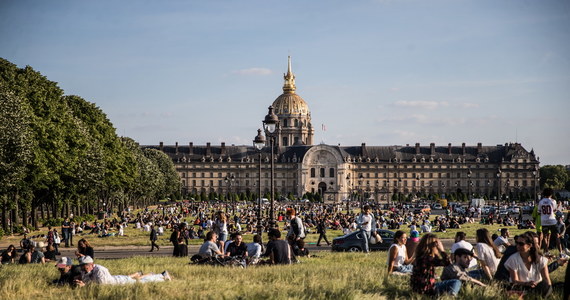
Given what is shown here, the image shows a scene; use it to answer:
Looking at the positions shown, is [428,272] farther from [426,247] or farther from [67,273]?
[67,273]

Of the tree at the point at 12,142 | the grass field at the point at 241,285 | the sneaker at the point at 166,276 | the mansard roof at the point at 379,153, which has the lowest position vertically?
the grass field at the point at 241,285

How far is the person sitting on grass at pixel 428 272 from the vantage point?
521 inches

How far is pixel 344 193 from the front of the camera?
555 ft

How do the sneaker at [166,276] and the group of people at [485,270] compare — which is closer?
the group of people at [485,270]

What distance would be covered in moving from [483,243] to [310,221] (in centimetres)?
4034

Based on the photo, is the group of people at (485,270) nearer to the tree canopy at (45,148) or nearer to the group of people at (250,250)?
the group of people at (250,250)

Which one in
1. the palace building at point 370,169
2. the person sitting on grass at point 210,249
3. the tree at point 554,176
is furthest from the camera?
the tree at point 554,176

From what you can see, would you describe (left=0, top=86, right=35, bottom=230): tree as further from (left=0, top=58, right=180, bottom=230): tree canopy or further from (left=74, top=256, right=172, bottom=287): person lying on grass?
(left=74, top=256, right=172, bottom=287): person lying on grass

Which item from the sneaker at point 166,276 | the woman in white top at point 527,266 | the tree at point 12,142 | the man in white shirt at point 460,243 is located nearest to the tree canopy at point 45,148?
the tree at point 12,142

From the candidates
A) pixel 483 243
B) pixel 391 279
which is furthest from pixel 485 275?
pixel 391 279

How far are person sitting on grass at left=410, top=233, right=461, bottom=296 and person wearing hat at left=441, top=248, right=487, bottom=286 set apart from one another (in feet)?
1.00

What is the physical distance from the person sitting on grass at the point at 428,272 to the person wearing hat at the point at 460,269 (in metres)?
0.30

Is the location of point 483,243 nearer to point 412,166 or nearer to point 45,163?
point 45,163

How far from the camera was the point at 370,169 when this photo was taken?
176 m
